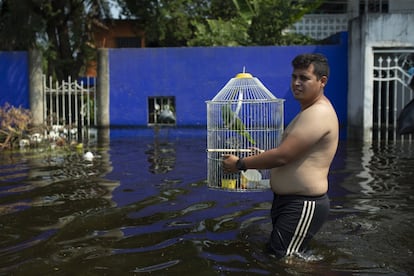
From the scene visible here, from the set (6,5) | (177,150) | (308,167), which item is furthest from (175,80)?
(308,167)

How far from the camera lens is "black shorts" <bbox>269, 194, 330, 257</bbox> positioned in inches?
139

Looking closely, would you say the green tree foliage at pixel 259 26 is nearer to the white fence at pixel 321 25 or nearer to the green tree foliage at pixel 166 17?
the green tree foliage at pixel 166 17

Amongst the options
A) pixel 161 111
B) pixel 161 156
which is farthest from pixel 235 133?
pixel 161 111

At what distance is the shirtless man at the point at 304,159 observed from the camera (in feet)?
11.2

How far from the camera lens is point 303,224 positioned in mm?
3557

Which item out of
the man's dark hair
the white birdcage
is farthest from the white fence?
the man's dark hair

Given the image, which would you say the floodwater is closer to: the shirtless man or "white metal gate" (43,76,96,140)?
Answer: the shirtless man

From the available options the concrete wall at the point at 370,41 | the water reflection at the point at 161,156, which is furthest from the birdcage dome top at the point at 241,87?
the concrete wall at the point at 370,41

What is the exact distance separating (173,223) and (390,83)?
10425mm

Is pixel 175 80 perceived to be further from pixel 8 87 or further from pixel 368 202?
pixel 368 202

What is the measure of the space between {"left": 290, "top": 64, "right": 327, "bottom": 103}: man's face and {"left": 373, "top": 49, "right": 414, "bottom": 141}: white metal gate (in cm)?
935

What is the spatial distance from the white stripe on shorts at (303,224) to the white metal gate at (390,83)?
9348 mm

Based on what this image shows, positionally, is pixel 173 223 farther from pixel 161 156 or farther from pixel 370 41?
Answer: pixel 370 41

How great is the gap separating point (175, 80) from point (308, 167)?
10908 mm
